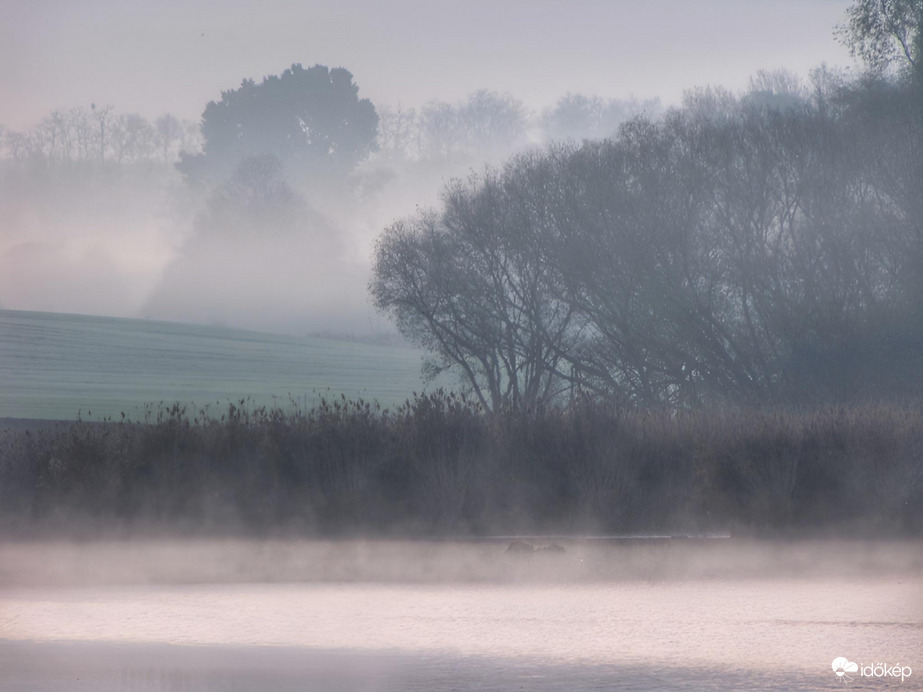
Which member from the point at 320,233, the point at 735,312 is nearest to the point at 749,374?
the point at 735,312

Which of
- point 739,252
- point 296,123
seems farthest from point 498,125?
point 739,252

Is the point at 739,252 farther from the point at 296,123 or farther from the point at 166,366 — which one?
the point at 296,123

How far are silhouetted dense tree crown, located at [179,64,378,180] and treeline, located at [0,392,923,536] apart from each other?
63717mm

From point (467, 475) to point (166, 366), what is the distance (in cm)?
4263

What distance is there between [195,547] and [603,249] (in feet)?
75.3

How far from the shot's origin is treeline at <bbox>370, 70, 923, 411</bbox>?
31.2m

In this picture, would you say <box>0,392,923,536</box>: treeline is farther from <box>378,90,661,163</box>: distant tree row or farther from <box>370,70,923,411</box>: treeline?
<box>378,90,661,163</box>: distant tree row

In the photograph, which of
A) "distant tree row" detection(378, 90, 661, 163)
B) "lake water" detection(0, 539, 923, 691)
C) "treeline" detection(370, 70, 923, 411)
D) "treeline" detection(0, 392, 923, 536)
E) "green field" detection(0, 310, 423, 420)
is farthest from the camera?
"distant tree row" detection(378, 90, 661, 163)

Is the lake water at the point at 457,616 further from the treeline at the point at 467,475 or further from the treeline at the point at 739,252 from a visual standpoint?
the treeline at the point at 739,252

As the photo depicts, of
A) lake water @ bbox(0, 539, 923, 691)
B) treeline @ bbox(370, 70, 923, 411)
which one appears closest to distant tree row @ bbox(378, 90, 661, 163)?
treeline @ bbox(370, 70, 923, 411)

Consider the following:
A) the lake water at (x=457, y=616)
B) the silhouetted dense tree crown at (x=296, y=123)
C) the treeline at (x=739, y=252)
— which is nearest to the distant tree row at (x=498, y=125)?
the silhouetted dense tree crown at (x=296, y=123)

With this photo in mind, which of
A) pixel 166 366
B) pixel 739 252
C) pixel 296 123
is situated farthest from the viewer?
pixel 296 123

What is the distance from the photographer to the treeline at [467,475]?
50.3 ft

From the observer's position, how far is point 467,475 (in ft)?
53.0
